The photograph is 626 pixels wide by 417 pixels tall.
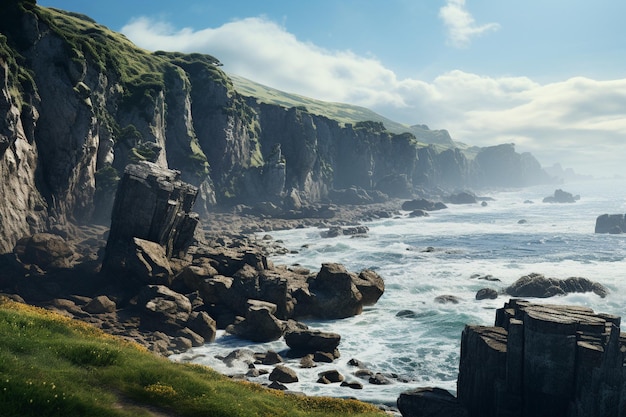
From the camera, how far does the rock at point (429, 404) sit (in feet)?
83.7

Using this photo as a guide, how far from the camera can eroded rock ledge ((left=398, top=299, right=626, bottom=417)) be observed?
2219 centimetres

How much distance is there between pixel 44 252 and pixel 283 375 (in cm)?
3541

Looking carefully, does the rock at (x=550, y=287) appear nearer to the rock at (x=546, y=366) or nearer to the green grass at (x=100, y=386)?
the rock at (x=546, y=366)

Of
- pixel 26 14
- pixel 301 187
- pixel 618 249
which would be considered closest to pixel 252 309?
pixel 26 14

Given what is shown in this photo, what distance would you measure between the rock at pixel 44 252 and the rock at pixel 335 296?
94.8 ft

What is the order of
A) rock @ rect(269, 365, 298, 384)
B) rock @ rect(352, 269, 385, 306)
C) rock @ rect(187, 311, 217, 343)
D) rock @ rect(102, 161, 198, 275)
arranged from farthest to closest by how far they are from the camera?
rock @ rect(102, 161, 198, 275), rock @ rect(352, 269, 385, 306), rock @ rect(187, 311, 217, 343), rock @ rect(269, 365, 298, 384)

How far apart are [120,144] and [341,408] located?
261 feet

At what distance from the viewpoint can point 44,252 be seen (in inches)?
2110

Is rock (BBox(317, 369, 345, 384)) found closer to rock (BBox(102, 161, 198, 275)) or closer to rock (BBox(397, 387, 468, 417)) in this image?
rock (BBox(397, 387, 468, 417))

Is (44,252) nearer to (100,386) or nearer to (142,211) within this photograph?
(142,211)

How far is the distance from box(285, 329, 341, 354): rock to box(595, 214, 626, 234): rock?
10867cm

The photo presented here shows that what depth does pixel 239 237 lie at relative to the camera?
99.0 meters

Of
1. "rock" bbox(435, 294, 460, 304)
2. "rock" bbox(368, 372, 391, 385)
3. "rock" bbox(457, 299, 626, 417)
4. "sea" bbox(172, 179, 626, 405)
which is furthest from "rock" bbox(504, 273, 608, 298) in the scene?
"rock" bbox(457, 299, 626, 417)

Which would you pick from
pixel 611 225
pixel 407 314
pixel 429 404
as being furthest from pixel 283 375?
pixel 611 225
